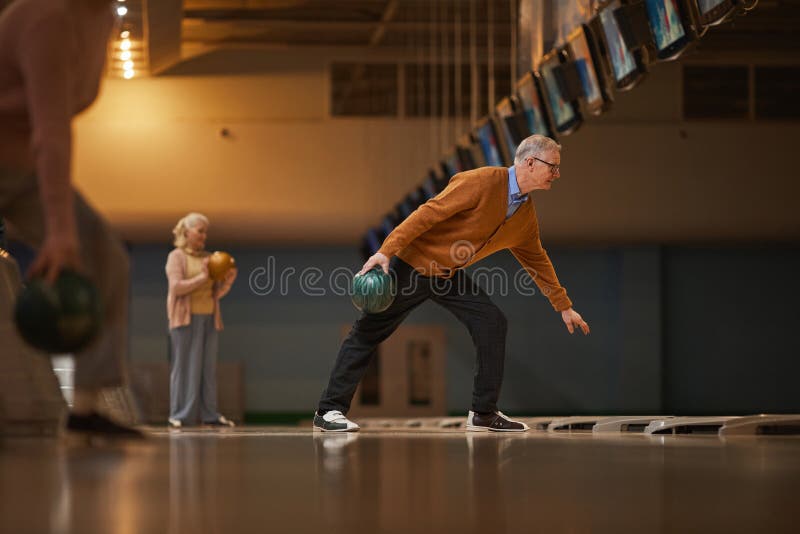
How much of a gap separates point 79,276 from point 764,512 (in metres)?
1.47

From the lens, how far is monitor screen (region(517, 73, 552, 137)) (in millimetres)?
9658

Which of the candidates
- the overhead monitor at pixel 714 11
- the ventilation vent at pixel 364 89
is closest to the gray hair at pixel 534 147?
the overhead monitor at pixel 714 11

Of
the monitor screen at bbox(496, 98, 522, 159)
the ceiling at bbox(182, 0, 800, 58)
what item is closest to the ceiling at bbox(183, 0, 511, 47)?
the ceiling at bbox(182, 0, 800, 58)

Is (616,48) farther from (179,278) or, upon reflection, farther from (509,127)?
(179,278)

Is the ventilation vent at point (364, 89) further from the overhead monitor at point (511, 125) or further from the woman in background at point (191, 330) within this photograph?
the woman in background at point (191, 330)

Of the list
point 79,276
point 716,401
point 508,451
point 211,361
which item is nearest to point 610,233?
point 716,401

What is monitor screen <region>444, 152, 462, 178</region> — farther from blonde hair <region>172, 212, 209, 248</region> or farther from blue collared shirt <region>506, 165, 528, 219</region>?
blue collared shirt <region>506, 165, 528, 219</region>

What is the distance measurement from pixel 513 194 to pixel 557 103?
11.4ft

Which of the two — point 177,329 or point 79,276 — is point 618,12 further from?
point 79,276

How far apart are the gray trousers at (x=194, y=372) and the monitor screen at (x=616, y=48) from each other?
387 cm

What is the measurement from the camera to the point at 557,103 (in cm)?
916

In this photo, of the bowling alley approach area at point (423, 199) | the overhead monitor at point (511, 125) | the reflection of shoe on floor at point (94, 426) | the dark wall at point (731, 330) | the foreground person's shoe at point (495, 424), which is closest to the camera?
the reflection of shoe on floor at point (94, 426)

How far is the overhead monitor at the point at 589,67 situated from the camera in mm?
8031

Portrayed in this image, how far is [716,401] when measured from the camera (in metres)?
21.0
